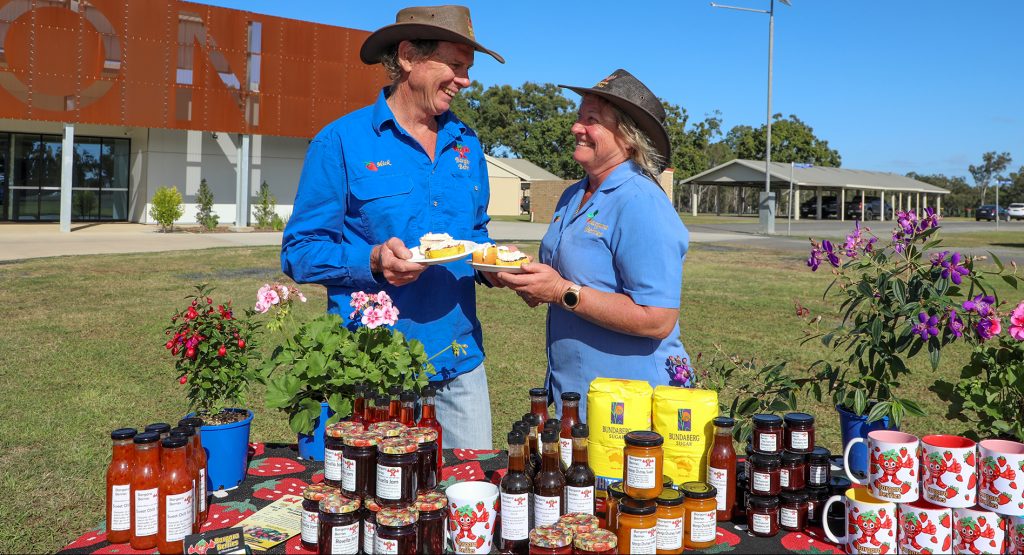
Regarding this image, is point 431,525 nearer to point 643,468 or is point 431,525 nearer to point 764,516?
point 643,468

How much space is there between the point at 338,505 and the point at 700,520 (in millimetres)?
890

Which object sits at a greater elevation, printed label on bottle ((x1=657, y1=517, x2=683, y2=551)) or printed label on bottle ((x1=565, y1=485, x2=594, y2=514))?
printed label on bottle ((x1=565, y1=485, x2=594, y2=514))

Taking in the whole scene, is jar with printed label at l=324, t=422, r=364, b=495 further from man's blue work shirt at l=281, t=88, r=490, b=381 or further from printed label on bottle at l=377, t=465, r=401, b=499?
man's blue work shirt at l=281, t=88, r=490, b=381

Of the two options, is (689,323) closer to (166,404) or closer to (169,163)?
(166,404)

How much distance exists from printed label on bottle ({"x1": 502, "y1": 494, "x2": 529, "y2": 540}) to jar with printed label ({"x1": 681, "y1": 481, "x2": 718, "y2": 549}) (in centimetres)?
42

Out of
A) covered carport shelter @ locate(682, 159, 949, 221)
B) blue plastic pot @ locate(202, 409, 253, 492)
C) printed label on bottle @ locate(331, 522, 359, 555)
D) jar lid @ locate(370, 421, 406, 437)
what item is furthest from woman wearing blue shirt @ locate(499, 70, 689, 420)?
covered carport shelter @ locate(682, 159, 949, 221)

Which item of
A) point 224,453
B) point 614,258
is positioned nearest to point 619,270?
point 614,258

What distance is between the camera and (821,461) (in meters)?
2.08

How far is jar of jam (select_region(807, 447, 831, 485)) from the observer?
6.84 ft

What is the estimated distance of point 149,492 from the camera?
1.89 m

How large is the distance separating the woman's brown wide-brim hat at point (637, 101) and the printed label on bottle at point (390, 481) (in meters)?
1.65

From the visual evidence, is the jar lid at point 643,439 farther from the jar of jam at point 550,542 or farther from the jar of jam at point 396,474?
the jar of jam at point 396,474

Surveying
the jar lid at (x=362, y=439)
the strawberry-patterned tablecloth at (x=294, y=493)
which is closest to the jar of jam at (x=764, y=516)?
the strawberry-patterned tablecloth at (x=294, y=493)

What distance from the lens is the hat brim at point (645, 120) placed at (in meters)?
2.88
